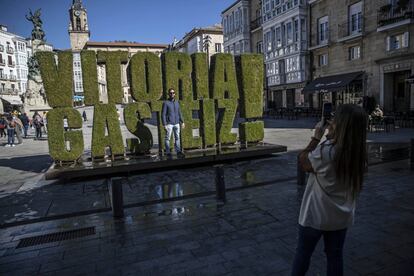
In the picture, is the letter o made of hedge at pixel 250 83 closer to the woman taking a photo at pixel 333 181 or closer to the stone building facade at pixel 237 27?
the woman taking a photo at pixel 333 181

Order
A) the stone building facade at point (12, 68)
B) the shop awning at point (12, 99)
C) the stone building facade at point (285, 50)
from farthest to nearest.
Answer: the stone building facade at point (12, 68)
the shop awning at point (12, 99)
the stone building facade at point (285, 50)

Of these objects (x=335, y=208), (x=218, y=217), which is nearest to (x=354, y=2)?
(x=218, y=217)

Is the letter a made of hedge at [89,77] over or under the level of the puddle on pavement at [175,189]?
over

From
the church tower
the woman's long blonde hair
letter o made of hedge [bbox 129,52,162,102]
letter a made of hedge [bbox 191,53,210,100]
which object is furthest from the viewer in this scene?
the church tower

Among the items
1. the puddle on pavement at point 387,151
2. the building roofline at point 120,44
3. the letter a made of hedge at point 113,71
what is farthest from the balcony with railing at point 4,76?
the puddle on pavement at point 387,151

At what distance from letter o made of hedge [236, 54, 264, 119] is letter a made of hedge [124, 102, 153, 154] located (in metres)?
3.40

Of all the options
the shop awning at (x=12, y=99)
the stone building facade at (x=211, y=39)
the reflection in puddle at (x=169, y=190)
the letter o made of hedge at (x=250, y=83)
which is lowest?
the reflection in puddle at (x=169, y=190)

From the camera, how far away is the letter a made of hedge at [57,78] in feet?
27.2

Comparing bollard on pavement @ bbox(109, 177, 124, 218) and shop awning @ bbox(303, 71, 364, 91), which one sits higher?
shop awning @ bbox(303, 71, 364, 91)

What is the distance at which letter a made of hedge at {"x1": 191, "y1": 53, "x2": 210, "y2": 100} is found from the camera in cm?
1004

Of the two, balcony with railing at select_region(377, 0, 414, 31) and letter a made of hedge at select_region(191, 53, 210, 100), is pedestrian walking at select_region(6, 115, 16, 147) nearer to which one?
letter a made of hedge at select_region(191, 53, 210, 100)

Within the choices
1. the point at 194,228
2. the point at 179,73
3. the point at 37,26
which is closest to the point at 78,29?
the point at 37,26

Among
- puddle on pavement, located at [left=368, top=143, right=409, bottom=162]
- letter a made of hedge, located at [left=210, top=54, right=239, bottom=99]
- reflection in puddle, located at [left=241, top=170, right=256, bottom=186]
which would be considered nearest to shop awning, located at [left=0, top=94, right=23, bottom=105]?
letter a made of hedge, located at [left=210, top=54, right=239, bottom=99]

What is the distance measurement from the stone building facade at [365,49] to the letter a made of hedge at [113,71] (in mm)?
17724
